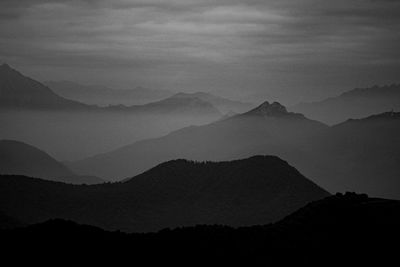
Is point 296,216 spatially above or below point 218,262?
above

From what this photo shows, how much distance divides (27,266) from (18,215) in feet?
372

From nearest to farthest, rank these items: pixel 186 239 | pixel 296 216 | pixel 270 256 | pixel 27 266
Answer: pixel 27 266 → pixel 270 256 → pixel 186 239 → pixel 296 216

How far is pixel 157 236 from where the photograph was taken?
104 m

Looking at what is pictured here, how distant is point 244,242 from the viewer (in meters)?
103

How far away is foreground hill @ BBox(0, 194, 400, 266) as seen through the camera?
93375 millimetres

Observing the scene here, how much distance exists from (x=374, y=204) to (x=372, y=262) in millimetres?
21117

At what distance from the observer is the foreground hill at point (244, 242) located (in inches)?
3676

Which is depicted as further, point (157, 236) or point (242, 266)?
point (157, 236)

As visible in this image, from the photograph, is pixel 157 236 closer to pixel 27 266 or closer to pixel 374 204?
pixel 27 266

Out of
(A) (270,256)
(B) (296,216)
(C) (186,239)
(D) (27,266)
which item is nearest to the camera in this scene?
(D) (27,266)

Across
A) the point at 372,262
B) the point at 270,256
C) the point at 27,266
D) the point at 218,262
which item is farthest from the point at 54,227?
the point at 372,262

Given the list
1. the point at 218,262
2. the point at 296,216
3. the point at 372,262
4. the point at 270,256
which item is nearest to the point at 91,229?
the point at 218,262

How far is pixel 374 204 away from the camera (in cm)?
10944

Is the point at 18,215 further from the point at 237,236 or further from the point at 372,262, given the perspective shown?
the point at 372,262
